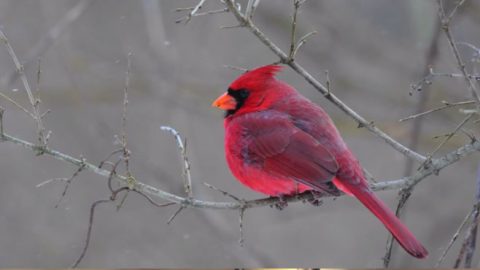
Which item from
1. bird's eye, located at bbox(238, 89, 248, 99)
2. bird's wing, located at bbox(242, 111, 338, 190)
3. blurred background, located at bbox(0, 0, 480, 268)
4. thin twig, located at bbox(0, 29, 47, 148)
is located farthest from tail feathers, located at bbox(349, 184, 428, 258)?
blurred background, located at bbox(0, 0, 480, 268)

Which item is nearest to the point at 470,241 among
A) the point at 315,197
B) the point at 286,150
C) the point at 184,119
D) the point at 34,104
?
the point at 315,197

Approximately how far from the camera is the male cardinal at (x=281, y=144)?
2.28 m

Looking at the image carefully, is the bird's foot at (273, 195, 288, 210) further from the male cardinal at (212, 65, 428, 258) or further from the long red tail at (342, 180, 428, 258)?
Answer: the long red tail at (342, 180, 428, 258)

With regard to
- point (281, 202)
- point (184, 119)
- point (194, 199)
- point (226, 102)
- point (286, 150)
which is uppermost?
point (184, 119)

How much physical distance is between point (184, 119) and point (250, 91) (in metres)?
2.27

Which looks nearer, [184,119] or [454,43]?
[454,43]

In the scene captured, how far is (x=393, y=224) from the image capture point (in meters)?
2.02

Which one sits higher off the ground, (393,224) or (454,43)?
(454,43)

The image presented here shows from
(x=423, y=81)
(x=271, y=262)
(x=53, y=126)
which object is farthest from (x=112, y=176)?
(x=53, y=126)

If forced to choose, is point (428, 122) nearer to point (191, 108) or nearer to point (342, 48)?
point (342, 48)

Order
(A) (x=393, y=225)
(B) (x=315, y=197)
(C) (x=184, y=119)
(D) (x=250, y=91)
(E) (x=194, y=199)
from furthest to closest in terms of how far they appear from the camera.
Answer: (C) (x=184, y=119), (D) (x=250, y=91), (B) (x=315, y=197), (E) (x=194, y=199), (A) (x=393, y=225)

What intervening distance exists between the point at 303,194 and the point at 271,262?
2.13 meters

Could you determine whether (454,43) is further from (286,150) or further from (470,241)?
(286,150)

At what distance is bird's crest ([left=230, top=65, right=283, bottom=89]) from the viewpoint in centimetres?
232
